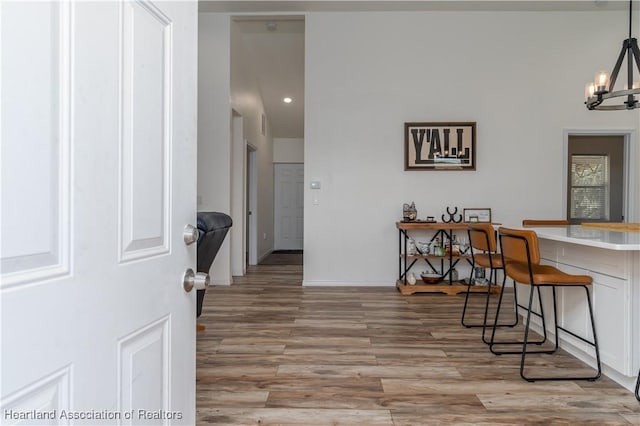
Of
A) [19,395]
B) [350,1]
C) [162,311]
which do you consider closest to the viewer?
[19,395]

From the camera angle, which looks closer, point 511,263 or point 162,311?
point 162,311

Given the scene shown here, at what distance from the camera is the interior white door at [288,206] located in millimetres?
8820

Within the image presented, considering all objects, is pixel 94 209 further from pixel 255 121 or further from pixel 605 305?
pixel 255 121

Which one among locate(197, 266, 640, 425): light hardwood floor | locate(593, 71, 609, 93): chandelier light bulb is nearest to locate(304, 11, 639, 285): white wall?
locate(197, 266, 640, 425): light hardwood floor

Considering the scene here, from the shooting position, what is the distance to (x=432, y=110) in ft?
15.9

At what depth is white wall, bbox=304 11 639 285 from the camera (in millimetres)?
4812

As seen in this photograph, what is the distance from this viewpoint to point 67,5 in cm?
59

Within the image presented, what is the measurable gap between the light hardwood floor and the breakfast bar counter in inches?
5.2

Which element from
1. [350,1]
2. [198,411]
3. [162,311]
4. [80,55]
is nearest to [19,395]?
[162,311]

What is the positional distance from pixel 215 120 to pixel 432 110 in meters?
2.70

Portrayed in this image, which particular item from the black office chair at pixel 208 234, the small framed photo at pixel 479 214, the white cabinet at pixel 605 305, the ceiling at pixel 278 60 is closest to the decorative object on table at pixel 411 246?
the small framed photo at pixel 479 214

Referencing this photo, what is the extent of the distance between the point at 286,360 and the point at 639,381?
1915mm

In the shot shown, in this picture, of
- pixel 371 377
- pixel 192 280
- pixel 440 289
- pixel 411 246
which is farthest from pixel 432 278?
pixel 192 280

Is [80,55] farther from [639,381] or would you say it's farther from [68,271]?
[639,381]
